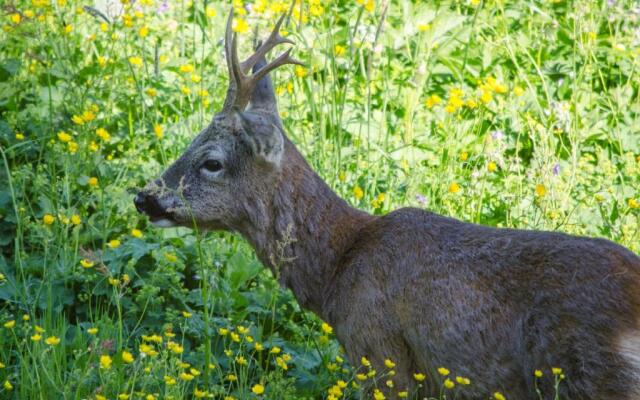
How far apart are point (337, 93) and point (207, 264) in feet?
7.09

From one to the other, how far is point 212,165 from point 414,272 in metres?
1.24

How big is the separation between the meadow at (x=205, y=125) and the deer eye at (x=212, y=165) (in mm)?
375

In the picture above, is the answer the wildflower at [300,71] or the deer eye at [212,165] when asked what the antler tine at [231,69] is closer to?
the deer eye at [212,165]

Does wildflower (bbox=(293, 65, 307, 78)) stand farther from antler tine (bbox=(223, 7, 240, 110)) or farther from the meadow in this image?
antler tine (bbox=(223, 7, 240, 110))

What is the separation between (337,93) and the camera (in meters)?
7.73

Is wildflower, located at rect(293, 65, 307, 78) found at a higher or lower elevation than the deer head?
higher

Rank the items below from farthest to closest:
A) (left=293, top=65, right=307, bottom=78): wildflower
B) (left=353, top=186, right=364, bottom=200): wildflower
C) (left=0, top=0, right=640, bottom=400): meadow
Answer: (left=293, top=65, right=307, bottom=78): wildflower → (left=353, top=186, right=364, bottom=200): wildflower → (left=0, top=0, right=640, bottom=400): meadow

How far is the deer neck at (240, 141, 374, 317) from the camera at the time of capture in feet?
18.7

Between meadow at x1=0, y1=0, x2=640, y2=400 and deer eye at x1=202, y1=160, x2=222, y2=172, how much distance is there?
0.37 meters

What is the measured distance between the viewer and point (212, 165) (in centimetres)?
585

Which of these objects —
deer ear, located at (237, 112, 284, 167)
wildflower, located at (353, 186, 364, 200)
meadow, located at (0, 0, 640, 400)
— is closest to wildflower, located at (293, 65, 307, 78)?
meadow, located at (0, 0, 640, 400)

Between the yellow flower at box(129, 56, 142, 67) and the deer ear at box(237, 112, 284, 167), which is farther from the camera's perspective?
the yellow flower at box(129, 56, 142, 67)

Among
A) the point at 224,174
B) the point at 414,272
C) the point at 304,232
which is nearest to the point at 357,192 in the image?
the point at 304,232

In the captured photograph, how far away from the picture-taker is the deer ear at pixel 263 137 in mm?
5637
